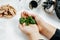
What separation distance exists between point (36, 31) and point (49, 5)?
0.16 m

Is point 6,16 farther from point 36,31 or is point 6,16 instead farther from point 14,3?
point 36,31

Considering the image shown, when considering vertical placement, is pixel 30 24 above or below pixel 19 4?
below

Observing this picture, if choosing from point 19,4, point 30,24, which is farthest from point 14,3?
point 30,24

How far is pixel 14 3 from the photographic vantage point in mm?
760

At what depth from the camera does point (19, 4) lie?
2.52 ft

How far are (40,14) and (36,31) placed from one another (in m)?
0.10

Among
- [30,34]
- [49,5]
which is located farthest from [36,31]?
[49,5]

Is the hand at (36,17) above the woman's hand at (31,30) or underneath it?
above

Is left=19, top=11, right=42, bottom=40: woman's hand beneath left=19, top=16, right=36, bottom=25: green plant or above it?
beneath

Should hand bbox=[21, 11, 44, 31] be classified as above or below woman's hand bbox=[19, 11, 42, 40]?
above

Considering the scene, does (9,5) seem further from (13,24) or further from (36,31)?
(36,31)

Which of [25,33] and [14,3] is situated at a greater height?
[14,3]

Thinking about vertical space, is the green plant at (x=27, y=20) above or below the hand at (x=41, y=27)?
above

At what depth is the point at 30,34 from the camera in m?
0.78
